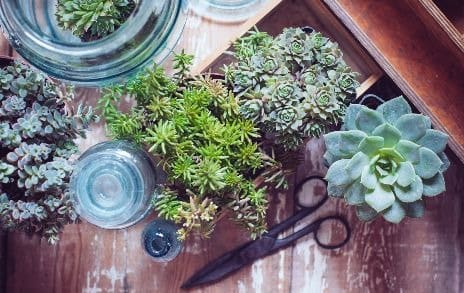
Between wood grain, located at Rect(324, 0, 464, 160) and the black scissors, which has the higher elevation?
wood grain, located at Rect(324, 0, 464, 160)

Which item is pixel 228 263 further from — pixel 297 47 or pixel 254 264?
pixel 297 47

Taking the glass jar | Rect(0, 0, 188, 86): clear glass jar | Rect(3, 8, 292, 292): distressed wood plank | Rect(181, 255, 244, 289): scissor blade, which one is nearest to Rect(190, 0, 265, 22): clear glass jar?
Rect(3, 8, 292, 292): distressed wood plank

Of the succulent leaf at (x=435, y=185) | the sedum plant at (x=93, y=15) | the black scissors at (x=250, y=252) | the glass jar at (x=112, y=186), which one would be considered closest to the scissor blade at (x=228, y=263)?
the black scissors at (x=250, y=252)

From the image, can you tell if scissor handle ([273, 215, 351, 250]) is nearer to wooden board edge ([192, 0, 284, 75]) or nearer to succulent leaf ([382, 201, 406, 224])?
succulent leaf ([382, 201, 406, 224])

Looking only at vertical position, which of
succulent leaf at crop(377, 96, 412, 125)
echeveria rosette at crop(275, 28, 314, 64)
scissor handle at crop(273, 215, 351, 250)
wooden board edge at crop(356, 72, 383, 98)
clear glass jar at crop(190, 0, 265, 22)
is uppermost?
clear glass jar at crop(190, 0, 265, 22)

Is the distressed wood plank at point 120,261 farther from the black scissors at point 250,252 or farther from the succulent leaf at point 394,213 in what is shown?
the succulent leaf at point 394,213

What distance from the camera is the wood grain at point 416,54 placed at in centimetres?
115

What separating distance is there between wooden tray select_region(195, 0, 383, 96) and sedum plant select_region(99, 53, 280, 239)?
0.06m

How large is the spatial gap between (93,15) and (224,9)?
23 centimetres

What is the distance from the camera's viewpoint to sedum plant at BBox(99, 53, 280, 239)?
3.56 feet

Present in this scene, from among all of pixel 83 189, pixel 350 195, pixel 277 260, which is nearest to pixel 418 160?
pixel 350 195

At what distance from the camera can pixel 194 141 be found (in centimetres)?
110

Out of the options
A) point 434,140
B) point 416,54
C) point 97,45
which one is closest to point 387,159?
point 434,140

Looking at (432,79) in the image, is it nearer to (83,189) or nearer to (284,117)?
(284,117)
